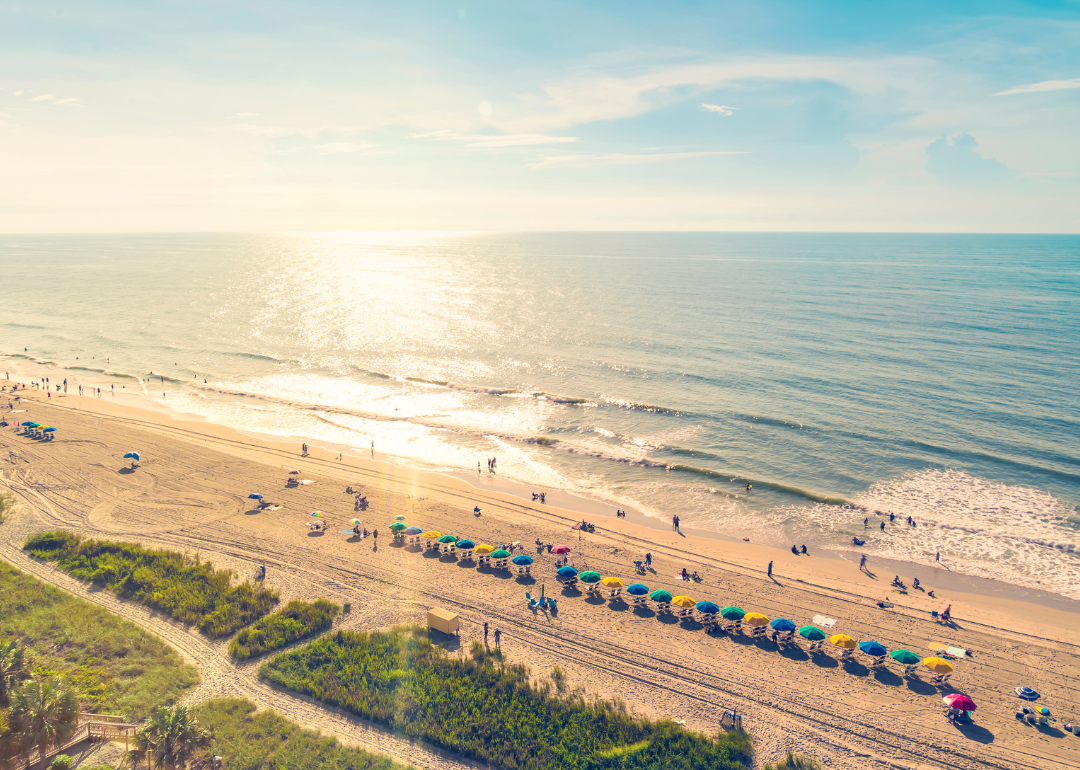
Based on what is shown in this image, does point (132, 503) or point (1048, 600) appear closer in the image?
point (1048, 600)

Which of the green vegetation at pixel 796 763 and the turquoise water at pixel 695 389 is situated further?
the turquoise water at pixel 695 389

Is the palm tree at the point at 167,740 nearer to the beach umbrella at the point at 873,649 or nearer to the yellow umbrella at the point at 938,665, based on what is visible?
the beach umbrella at the point at 873,649

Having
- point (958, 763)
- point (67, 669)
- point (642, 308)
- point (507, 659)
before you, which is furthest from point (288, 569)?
point (642, 308)

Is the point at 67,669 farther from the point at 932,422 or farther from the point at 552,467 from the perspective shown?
the point at 932,422

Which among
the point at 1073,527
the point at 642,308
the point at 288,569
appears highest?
the point at 642,308

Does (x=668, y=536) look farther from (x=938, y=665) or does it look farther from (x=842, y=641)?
(x=938, y=665)

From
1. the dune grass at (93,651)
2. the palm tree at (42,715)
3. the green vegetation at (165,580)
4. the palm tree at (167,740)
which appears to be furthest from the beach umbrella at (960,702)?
the palm tree at (42,715)
